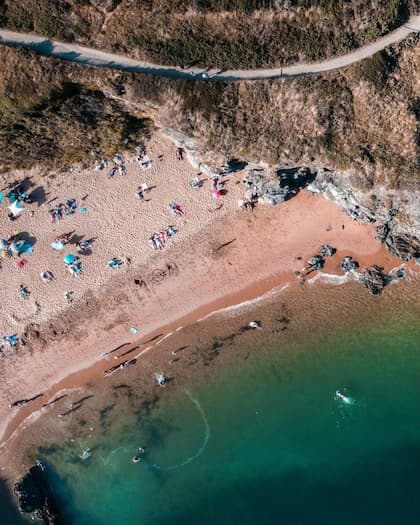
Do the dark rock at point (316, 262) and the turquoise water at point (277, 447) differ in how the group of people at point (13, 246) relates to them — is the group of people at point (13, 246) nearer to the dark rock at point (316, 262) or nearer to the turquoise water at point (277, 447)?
the turquoise water at point (277, 447)

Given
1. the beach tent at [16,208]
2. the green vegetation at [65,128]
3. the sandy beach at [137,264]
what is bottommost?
the sandy beach at [137,264]

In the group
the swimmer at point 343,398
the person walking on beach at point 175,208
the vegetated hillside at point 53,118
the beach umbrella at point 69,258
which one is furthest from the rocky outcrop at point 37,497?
the swimmer at point 343,398

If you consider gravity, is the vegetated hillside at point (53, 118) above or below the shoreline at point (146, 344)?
above

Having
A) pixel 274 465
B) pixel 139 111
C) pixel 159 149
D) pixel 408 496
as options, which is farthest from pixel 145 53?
pixel 408 496

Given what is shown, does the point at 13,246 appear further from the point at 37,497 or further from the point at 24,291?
the point at 37,497

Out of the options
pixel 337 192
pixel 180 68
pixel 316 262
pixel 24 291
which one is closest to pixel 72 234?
pixel 24 291

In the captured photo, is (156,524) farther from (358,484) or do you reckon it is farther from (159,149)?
(159,149)
